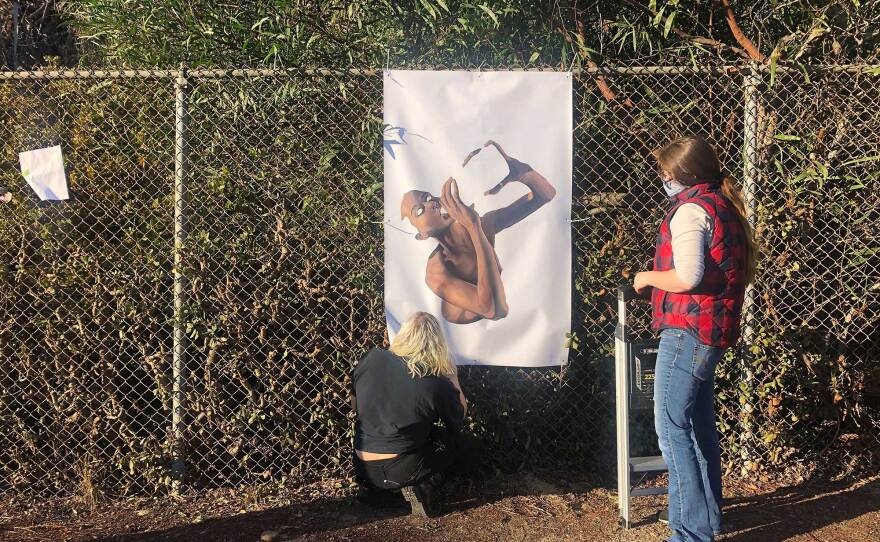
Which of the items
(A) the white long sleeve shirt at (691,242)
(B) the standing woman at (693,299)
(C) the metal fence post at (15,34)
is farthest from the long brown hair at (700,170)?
(C) the metal fence post at (15,34)

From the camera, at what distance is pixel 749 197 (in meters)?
4.07

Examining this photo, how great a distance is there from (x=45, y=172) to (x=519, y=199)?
249 centimetres

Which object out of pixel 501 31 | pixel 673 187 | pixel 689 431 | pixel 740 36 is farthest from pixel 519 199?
pixel 740 36

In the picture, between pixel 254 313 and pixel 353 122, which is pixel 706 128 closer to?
pixel 353 122

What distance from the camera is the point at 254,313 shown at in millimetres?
4078

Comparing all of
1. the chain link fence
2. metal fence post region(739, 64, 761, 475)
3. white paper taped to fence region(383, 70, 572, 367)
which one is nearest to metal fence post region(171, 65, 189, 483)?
the chain link fence

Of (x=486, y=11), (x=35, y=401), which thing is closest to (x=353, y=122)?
(x=486, y=11)

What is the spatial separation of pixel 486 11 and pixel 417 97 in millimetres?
691

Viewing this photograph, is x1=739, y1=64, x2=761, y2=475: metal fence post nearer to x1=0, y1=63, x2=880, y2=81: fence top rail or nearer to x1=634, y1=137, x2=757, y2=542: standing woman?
x1=0, y1=63, x2=880, y2=81: fence top rail

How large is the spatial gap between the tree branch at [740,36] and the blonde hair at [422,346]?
230 cm

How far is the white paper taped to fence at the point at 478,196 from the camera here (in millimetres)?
3969

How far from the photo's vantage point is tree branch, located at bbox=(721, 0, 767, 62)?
428 cm

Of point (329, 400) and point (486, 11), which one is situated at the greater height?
point (486, 11)

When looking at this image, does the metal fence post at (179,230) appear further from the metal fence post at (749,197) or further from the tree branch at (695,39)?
the metal fence post at (749,197)
